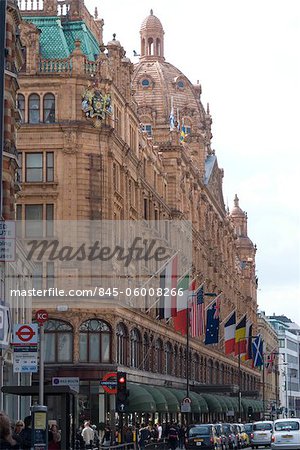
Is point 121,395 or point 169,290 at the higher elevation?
point 169,290

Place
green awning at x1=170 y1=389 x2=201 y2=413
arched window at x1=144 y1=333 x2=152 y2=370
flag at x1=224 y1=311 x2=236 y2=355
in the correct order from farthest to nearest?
flag at x1=224 y1=311 x2=236 y2=355
green awning at x1=170 y1=389 x2=201 y2=413
arched window at x1=144 y1=333 x2=152 y2=370

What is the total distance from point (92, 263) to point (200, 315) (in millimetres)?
13514

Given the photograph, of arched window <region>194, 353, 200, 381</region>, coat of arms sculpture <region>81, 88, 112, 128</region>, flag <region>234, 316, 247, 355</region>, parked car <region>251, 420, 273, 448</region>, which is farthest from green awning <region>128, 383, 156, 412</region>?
arched window <region>194, 353, 200, 381</region>

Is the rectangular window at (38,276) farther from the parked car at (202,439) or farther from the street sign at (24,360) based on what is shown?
the street sign at (24,360)

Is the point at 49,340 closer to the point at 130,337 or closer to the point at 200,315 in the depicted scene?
the point at 130,337

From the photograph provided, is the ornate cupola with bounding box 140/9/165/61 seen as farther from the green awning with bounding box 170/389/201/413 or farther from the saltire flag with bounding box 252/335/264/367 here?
the green awning with bounding box 170/389/201/413

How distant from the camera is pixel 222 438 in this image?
67.5 meters

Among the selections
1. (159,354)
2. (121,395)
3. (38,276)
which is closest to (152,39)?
(159,354)

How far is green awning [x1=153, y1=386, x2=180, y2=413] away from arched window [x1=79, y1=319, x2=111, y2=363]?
1192 cm

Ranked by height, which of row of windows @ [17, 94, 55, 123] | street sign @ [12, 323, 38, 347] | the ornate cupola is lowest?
street sign @ [12, 323, 38, 347]

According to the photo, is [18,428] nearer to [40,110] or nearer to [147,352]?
[40,110]

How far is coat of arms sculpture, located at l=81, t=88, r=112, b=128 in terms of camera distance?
74.5 metres

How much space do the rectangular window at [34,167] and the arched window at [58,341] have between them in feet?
30.2

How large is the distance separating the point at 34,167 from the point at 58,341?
1121 centimetres
